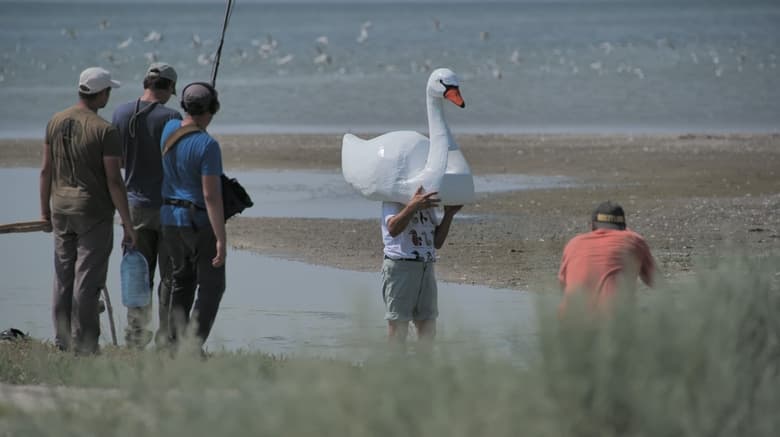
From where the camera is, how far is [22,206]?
1895cm

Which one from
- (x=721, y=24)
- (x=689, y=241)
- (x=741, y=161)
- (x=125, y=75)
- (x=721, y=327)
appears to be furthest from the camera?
(x=721, y=24)

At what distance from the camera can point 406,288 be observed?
8539mm

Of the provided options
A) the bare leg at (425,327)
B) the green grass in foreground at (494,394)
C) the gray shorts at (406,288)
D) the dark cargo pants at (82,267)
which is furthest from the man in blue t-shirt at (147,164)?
the green grass in foreground at (494,394)

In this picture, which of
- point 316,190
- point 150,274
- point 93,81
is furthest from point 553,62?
point 93,81

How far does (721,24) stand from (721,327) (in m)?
100

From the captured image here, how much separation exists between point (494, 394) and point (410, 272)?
9.33ft

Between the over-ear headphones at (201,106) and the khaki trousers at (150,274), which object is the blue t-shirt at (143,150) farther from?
the over-ear headphones at (201,106)

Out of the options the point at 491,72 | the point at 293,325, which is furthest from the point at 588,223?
the point at 491,72

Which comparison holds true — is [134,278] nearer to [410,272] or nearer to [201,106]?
[201,106]

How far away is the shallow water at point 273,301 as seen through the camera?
10727mm

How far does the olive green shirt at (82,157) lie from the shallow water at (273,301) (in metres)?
0.96

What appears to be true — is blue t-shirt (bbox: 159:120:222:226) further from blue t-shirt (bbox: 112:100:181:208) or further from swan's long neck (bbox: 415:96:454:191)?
swan's long neck (bbox: 415:96:454:191)

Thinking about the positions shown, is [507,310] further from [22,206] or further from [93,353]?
[22,206]

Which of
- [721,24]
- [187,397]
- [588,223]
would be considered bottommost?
[721,24]
